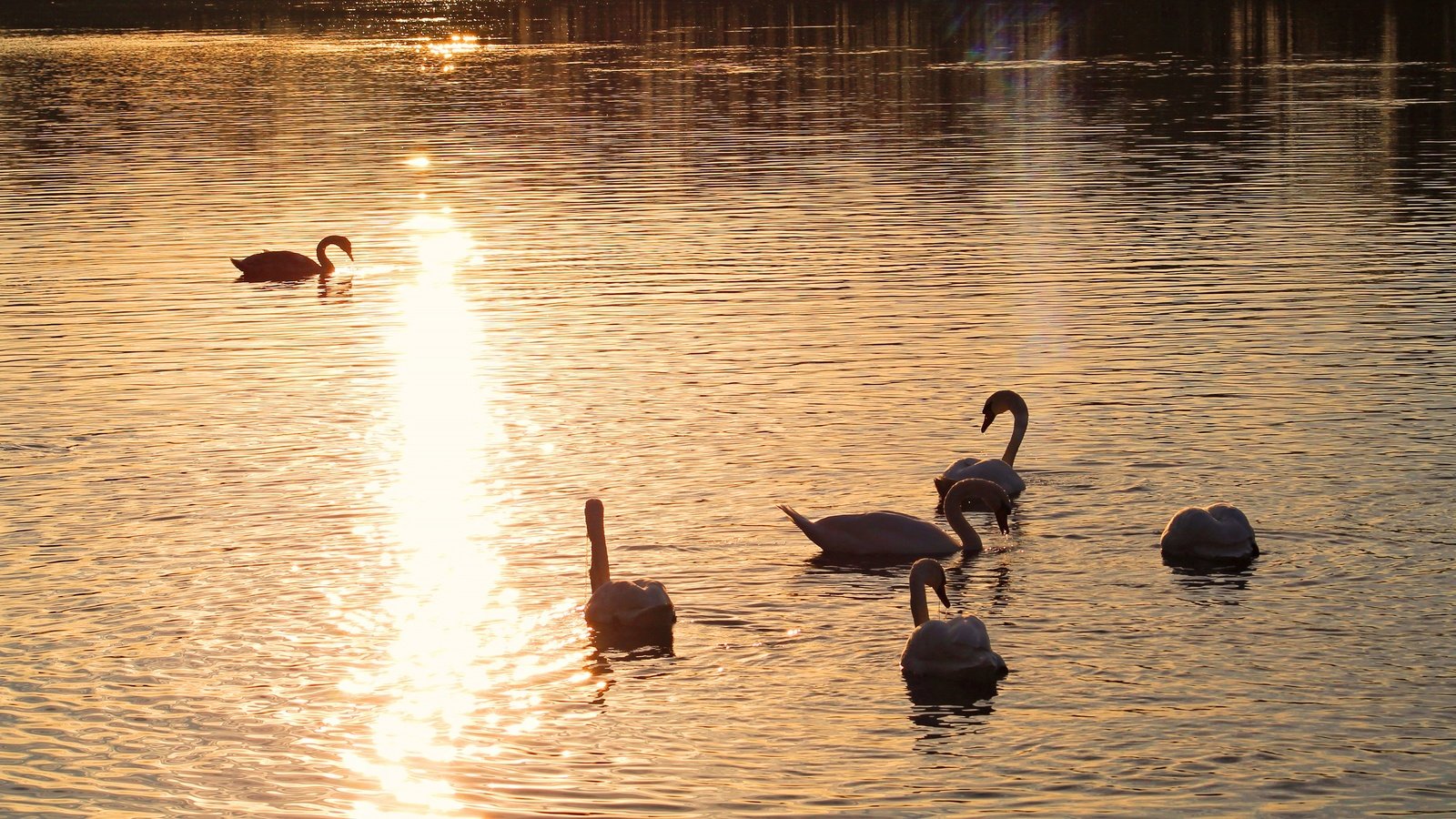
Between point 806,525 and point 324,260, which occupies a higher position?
point 324,260

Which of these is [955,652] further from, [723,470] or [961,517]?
[723,470]

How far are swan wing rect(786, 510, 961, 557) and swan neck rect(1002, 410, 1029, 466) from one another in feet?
8.56

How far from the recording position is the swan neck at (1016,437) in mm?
19703

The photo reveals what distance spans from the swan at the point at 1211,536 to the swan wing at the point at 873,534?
6.21ft

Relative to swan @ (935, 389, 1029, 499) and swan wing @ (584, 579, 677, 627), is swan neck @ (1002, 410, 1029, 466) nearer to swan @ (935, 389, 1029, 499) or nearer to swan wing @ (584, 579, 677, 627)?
swan @ (935, 389, 1029, 499)

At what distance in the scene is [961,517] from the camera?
17266 millimetres

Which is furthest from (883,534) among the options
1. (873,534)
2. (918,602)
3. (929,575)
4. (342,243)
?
→ (342,243)

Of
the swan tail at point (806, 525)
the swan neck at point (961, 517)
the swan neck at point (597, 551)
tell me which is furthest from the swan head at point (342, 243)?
the swan neck at point (597, 551)

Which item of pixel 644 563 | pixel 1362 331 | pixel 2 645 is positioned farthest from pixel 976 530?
pixel 1362 331

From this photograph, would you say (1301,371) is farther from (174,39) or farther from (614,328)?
(174,39)

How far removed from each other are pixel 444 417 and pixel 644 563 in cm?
652

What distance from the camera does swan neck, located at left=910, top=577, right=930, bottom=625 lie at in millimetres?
14766

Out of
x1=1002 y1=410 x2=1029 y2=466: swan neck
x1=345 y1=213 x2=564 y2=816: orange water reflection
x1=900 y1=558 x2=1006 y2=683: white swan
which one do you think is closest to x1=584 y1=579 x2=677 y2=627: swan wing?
x1=345 y1=213 x2=564 y2=816: orange water reflection

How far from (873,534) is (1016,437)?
3.45 metres
